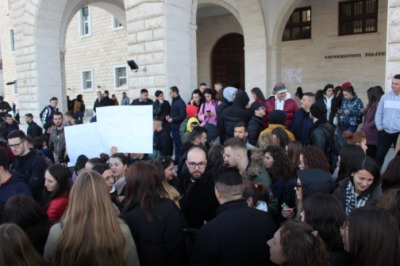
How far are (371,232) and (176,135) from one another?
22.6 feet

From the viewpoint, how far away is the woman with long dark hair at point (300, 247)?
1.92m

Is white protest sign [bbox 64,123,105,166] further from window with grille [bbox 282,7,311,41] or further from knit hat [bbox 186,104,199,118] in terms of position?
window with grille [bbox 282,7,311,41]

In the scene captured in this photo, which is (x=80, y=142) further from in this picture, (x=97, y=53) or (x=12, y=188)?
(x=97, y=53)

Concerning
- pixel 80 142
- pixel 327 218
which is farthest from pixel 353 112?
pixel 327 218

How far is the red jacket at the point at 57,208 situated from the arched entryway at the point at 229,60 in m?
14.8

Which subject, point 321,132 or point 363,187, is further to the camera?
point 321,132

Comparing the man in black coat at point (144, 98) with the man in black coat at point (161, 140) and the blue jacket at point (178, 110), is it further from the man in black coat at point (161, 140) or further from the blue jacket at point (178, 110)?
the man in black coat at point (161, 140)

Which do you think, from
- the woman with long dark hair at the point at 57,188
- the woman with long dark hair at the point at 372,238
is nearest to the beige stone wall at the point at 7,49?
the woman with long dark hair at the point at 57,188

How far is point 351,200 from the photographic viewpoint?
3.19 metres

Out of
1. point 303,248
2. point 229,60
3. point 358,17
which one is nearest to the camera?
point 303,248

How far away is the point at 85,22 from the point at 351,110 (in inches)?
781

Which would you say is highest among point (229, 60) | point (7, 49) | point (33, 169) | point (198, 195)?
point (7, 49)

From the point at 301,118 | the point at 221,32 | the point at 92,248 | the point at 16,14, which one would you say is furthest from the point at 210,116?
the point at 221,32

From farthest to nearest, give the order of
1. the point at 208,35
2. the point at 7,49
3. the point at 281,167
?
the point at 7,49, the point at 208,35, the point at 281,167
